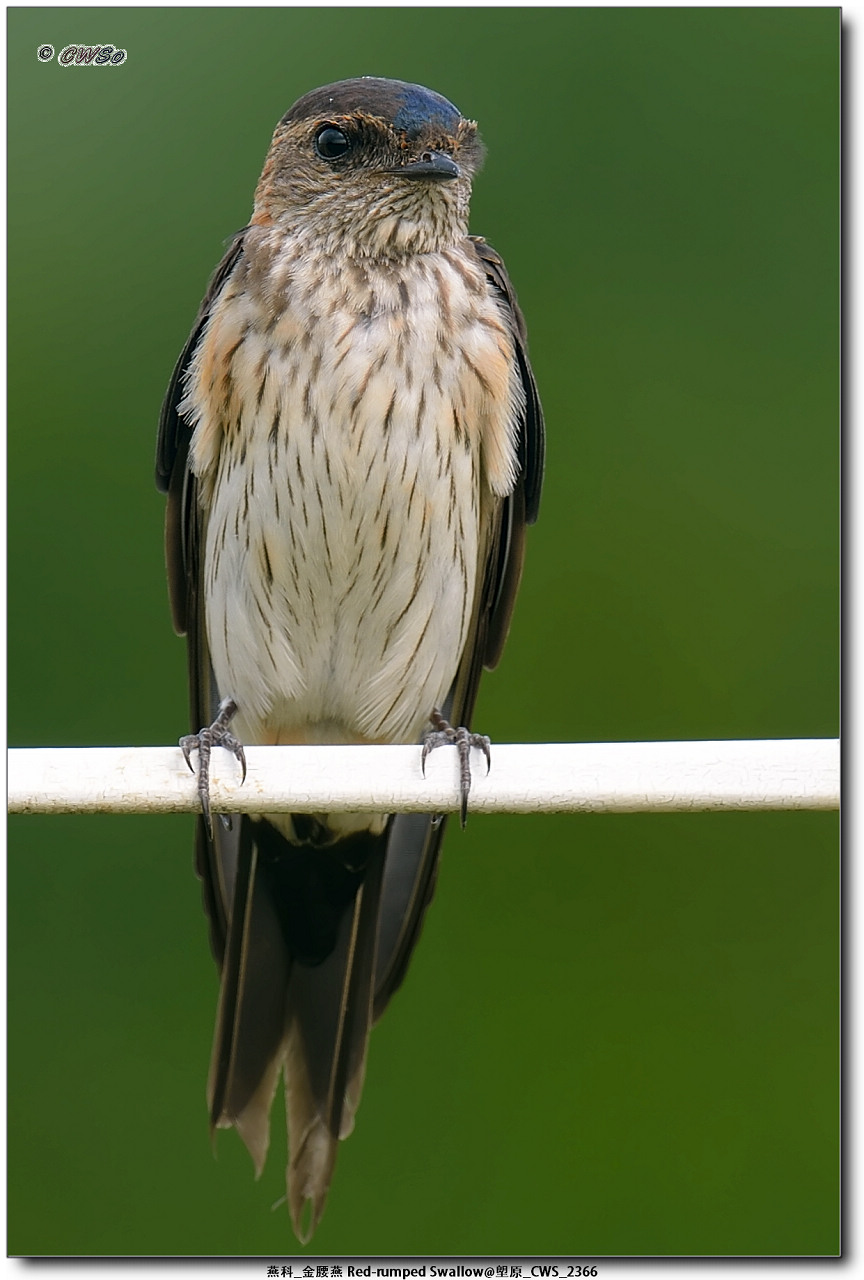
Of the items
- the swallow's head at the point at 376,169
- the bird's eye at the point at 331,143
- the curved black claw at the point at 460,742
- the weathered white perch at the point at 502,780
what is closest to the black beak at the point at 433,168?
the swallow's head at the point at 376,169

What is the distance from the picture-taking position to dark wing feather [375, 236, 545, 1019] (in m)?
3.78

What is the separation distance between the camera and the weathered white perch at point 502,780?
2.48 m

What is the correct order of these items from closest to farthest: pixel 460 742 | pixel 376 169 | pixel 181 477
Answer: pixel 460 742 → pixel 376 169 → pixel 181 477

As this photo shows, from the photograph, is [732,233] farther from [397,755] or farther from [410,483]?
[397,755]

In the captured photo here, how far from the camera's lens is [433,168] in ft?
11.3

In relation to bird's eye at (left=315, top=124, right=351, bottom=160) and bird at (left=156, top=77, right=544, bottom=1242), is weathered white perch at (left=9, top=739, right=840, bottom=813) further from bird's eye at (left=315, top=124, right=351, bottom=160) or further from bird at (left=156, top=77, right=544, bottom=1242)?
bird's eye at (left=315, top=124, right=351, bottom=160)

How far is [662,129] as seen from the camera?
12.7ft

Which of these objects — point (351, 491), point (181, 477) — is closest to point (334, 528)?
point (351, 491)

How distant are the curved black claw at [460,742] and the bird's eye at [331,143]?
1296mm

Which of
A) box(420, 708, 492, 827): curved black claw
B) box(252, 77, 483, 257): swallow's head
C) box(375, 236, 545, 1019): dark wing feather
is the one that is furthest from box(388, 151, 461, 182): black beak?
box(420, 708, 492, 827): curved black claw

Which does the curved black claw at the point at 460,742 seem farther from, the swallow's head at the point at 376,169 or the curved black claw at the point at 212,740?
the swallow's head at the point at 376,169
